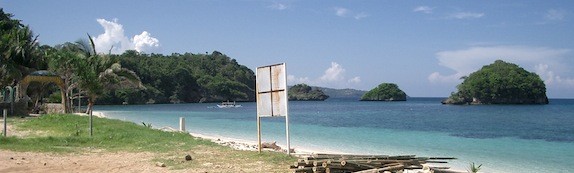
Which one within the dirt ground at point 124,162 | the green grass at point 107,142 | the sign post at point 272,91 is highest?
the sign post at point 272,91

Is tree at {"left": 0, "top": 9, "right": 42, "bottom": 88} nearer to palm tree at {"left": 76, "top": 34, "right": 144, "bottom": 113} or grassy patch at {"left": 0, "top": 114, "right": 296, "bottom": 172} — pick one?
palm tree at {"left": 76, "top": 34, "right": 144, "bottom": 113}

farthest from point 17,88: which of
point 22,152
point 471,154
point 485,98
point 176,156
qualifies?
point 485,98

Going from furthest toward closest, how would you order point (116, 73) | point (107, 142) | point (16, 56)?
point (116, 73) → point (16, 56) → point (107, 142)

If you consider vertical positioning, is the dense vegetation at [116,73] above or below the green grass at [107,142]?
above

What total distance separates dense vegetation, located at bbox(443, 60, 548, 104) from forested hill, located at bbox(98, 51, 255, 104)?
200 ft

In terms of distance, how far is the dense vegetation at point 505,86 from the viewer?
A: 112125mm

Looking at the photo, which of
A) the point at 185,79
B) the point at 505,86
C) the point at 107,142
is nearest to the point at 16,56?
the point at 107,142

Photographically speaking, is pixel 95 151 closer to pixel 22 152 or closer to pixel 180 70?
pixel 22 152

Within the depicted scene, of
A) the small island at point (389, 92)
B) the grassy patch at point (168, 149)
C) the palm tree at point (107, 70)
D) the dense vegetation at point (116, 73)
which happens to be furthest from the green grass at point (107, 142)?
the small island at point (389, 92)

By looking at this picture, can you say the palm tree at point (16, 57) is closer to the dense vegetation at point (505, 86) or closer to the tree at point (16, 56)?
the tree at point (16, 56)

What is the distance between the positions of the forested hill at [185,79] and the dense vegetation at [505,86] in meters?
60.8

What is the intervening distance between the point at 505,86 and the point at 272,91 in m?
111

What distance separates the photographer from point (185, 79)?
126 m

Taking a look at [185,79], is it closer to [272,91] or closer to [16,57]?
[16,57]
